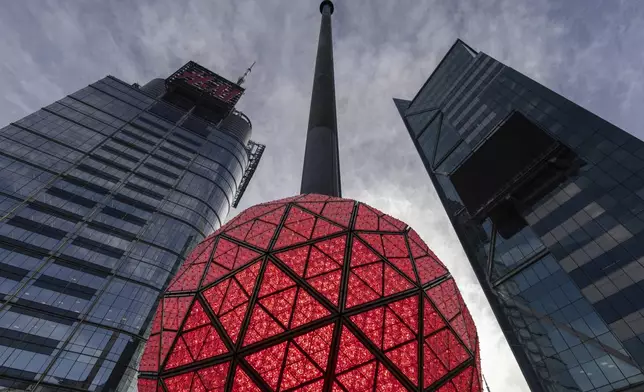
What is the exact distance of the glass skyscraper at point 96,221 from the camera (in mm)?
28688

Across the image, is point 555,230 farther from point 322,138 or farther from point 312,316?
point 312,316

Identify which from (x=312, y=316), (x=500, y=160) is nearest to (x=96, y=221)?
(x=312, y=316)

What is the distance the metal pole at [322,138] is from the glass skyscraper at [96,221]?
3002cm

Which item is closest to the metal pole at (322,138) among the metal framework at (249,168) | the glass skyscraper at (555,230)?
the glass skyscraper at (555,230)

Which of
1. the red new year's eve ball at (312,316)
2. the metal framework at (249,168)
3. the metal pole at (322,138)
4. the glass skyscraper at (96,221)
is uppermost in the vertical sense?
the metal framework at (249,168)

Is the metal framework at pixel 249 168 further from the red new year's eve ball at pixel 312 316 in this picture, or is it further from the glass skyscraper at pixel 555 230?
the red new year's eve ball at pixel 312 316

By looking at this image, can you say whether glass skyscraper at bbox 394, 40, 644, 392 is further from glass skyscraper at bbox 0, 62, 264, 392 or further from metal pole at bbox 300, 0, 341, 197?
glass skyscraper at bbox 0, 62, 264, 392

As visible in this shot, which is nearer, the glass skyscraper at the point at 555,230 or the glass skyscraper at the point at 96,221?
the glass skyscraper at the point at 555,230

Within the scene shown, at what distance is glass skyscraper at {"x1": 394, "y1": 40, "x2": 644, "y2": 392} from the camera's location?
21.4 meters

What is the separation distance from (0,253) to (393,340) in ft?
135

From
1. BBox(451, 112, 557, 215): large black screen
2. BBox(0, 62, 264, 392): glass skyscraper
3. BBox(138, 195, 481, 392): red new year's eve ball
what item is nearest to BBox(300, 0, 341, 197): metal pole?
BBox(138, 195, 481, 392): red new year's eve ball

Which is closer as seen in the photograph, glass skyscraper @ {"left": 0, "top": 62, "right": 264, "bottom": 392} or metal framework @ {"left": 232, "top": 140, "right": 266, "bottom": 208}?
glass skyscraper @ {"left": 0, "top": 62, "right": 264, "bottom": 392}

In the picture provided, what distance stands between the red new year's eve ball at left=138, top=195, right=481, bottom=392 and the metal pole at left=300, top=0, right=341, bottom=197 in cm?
591

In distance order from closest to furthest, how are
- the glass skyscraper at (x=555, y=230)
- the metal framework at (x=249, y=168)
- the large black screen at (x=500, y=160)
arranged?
the glass skyscraper at (x=555, y=230) → the large black screen at (x=500, y=160) → the metal framework at (x=249, y=168)
